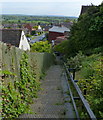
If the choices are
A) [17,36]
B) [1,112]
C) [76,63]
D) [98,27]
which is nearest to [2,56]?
[1,112]

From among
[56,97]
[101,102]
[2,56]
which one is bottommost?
[56,97]

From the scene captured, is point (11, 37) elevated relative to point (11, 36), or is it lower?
lower

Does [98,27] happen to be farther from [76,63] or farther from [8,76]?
[8,76]

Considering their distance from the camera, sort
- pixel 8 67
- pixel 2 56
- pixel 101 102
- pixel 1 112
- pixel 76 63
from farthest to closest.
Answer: pixel 76 63 < pixel 8 67 < pixel 2 56 < pixel 1 112 < pixel 101 102

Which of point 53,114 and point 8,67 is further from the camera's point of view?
point 53,114

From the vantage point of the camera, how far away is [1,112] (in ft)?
11.3

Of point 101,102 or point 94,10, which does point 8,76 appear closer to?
point 101,102

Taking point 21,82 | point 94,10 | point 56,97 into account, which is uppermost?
point 94,10

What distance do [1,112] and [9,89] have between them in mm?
707

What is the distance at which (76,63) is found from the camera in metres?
11.3

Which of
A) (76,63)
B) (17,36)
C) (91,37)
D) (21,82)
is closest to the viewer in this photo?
(21,82)

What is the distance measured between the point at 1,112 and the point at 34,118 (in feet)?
3.97

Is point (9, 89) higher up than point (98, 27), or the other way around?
point (98, 27)

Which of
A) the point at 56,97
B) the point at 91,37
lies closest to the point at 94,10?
the point at 91,37
